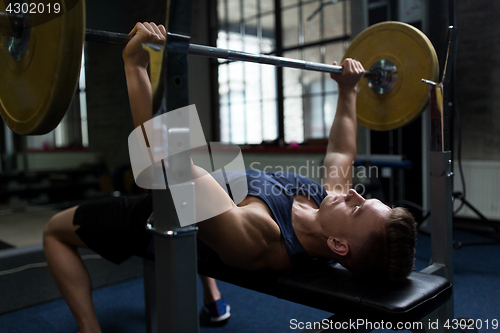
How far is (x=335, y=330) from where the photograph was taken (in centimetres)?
116

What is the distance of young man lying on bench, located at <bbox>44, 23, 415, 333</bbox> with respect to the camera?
116cm

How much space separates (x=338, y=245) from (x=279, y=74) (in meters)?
4.34

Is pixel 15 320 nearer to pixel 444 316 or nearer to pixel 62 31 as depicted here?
pixel 62 31

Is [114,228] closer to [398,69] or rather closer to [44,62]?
[44,62]

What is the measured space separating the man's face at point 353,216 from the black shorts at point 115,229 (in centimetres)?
70

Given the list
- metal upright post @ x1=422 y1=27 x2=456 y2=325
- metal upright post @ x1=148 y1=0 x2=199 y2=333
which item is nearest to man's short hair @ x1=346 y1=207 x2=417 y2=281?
metal upright post @ x1=422 y1=27 x2=456 y2=325

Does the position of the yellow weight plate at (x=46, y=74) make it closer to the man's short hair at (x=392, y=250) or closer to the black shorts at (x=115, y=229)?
the black shorts at (x=115, y=229)

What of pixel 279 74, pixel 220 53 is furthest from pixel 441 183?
pixel 279 74

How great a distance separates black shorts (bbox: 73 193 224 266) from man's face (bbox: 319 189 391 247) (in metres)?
0.70

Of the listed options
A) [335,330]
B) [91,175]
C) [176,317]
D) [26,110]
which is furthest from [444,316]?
[91,175]

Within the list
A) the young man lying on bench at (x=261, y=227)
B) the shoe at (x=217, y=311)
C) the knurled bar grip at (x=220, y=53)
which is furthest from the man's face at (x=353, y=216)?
the shoe at (x=217, y=311)

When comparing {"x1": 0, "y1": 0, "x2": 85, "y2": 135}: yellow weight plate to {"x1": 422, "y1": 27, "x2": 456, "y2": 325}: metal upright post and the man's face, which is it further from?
{"x1": 422, "y1": 27, "x2": 456, "y2": 325}: metal upright post

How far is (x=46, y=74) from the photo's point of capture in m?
0.83

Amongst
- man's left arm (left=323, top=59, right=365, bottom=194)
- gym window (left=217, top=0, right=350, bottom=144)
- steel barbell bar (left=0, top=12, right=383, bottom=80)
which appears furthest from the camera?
gym window (left=217, top=0, right=350, bottom=144)
